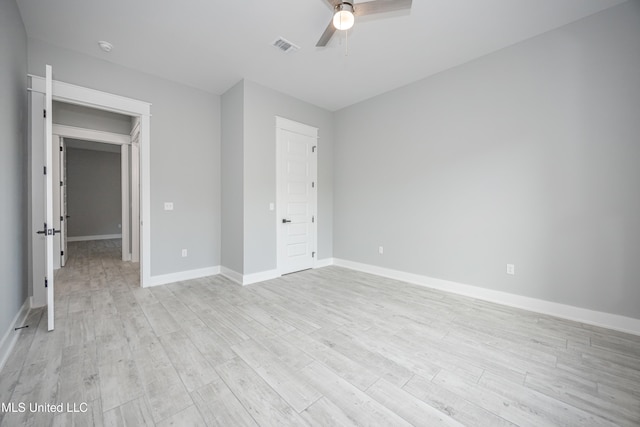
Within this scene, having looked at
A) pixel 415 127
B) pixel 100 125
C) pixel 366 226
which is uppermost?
pixel 100 125

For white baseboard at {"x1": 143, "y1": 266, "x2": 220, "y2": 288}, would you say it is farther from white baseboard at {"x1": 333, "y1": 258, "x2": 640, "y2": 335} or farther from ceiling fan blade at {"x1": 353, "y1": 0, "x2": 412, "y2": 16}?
ceiling fan blade at {"x1": 353, "y1": 0, "x2": 412, "y2": 16}

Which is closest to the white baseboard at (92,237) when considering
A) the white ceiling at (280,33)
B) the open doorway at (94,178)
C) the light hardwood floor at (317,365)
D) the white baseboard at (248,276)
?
the open doorway at (94,178)

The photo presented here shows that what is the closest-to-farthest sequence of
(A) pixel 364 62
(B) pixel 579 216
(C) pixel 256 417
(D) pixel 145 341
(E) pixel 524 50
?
(C) pixel 256 417 < (D) pixel 145 341 < (B) pixel 579 216 < (E) pixel 524 50 < (A) pixel 364 62

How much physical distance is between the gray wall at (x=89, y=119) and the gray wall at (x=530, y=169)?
16.6 feet

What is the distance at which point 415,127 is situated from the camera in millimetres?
3906

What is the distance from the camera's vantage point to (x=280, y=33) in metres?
2.79

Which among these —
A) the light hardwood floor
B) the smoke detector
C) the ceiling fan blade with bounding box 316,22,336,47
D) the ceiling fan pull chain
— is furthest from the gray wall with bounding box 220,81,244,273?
the ceiling fan blade with bounding box 316,22,336,47

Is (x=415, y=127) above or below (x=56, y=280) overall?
above

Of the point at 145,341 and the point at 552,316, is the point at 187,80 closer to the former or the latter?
the point at 145,341

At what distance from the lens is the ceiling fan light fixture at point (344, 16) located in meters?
1.93

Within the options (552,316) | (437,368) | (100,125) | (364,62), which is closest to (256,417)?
(437,368)

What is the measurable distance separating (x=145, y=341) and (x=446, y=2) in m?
4.13

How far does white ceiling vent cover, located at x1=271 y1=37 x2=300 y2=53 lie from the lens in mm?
2900

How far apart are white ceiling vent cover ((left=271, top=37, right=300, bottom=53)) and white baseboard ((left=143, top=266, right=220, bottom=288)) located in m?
3.50
